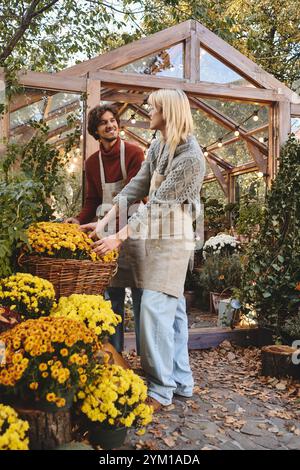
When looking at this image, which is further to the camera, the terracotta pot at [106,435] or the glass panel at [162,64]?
the glass panel at [162,64]

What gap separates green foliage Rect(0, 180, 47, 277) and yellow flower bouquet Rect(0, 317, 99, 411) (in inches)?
20.0

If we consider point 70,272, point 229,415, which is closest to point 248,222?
point 229,415

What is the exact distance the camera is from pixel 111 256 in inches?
109

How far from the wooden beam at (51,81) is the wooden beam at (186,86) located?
17cm

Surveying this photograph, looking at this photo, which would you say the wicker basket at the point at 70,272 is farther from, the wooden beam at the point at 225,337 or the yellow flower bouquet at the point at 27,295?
the wooden beam at the point at 225,337

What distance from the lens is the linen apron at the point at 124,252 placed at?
3.34 metres

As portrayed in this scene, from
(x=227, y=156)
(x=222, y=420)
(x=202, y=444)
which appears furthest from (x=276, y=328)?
(x=227, y=156)

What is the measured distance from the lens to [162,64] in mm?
4945

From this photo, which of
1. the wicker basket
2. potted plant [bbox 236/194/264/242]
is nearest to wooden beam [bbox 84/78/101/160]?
the wicker basket

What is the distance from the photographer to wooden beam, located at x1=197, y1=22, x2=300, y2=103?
16.9ft

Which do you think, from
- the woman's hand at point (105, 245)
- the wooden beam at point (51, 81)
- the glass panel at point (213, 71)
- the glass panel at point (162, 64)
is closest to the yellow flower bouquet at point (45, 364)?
the woman's hand at point (105, 245)

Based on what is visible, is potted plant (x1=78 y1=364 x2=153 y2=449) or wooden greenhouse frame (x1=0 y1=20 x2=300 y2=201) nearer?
potted plant (x1=78 y1=364 x2=153 y2=449)

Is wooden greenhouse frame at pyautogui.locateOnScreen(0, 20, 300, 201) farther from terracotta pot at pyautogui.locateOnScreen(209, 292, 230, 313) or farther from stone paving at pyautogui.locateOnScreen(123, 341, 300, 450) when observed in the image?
stone paving at pyautogui.locateOnScreen(123, 341, 300, 450)
